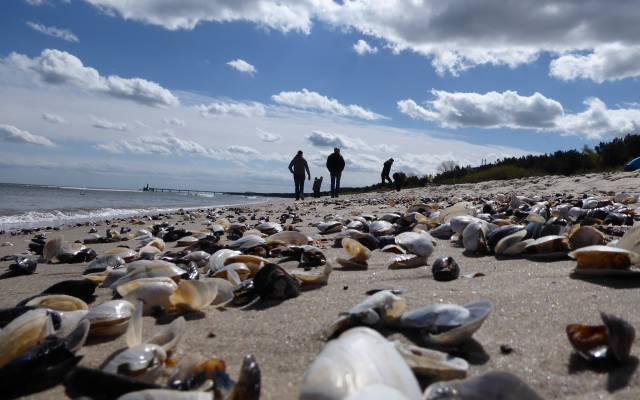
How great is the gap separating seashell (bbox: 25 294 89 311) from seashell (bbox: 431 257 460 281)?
5.57ft

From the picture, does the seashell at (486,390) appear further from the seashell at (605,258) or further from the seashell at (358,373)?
the seashell at (605,258)

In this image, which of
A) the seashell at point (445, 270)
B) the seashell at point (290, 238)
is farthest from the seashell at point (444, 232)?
the seashell at point (445, 270)

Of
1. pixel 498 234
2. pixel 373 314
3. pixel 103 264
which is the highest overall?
pixel 498 234

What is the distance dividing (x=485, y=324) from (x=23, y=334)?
1534mm

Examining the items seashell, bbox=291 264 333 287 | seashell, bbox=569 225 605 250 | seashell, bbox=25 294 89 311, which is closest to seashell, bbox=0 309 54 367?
seashell, bbox=25 294 89 311

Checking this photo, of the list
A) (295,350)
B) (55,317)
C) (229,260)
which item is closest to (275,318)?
(295,350)

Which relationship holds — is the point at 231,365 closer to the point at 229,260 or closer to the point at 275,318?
the point at 275,318

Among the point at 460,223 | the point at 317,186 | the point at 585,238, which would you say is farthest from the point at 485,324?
the point at 317,186

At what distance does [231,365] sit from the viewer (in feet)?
5.01

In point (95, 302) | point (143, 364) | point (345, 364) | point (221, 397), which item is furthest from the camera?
point (95, 302)

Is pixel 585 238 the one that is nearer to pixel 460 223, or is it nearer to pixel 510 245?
pixel 510 245

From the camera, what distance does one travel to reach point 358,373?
1063 mm

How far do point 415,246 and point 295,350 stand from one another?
1690 mm

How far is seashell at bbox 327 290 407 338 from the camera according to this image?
1612 millimetres
